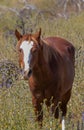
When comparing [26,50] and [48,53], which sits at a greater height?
[26,50]

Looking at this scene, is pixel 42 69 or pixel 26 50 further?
pixel 42 69

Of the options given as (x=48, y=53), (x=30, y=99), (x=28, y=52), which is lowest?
(x=30, y=99)

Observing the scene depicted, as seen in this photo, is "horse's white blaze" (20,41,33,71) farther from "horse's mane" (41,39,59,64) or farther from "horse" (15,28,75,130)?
"horse's mane" (41,39,59,64)

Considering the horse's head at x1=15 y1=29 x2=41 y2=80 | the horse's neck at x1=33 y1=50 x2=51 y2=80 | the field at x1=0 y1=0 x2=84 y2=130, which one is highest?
the horse's head at x1=15 y1=29 x2=41 y2=80

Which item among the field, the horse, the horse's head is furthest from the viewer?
the horse

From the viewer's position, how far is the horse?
4148 millimetres

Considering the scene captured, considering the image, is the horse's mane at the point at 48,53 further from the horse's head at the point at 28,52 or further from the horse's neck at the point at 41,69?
the horse's head at the point at 28,52

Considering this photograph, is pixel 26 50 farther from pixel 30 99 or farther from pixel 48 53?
pixel 30 99

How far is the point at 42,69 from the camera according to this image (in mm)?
4605

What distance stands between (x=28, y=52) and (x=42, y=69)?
0.53 meters

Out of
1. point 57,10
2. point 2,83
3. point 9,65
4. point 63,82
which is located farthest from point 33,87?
point 57,10

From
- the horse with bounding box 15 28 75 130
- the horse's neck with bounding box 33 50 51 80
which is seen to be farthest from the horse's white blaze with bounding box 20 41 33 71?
the horse's neck with bounding box 33 50 51 80

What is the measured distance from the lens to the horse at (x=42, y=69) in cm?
415

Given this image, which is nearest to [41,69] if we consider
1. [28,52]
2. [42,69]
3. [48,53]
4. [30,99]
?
[42,69]
